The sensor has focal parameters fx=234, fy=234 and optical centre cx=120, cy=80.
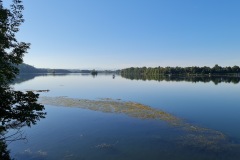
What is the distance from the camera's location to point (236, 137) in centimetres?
2756

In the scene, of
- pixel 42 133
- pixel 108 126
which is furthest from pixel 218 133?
pixel 42 133

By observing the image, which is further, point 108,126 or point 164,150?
point 108,126

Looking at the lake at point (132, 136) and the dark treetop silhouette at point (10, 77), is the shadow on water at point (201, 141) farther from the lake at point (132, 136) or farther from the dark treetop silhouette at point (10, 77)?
the dark treetop silhouette at point (10, 77)

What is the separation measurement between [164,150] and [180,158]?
2.19m

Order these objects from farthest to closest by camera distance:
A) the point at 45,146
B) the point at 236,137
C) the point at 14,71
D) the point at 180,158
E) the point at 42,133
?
the point at 42,133, the point at 236,137, the point at 45,146, the point at 180,158, the point at 14,71

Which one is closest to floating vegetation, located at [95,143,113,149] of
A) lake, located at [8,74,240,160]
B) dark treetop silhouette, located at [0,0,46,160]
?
lake, located at [8,74,240,160]

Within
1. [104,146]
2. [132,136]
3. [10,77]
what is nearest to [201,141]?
[132,136]

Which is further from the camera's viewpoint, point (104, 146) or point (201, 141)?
point (201, 141)

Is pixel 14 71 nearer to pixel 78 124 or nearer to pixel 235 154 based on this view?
pixel 235 154

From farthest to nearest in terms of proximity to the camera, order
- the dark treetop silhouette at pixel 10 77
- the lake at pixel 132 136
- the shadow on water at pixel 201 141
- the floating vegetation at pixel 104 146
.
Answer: the floating vegetation at pixel 104 146, the shadow on water at pixel 201 141, the lake at pixel 132 136, the dark treetop silhouette at pixel 10 77

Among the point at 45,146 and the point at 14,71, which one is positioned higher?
the point at 14,71

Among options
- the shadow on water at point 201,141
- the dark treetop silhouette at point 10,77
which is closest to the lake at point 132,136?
the shadow on water at point 201,141

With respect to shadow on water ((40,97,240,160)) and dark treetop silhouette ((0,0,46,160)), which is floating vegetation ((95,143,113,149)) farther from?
dark treetop silhouette ((0,0,46,160))

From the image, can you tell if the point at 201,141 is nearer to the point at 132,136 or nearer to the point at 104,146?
the point at 132,136
